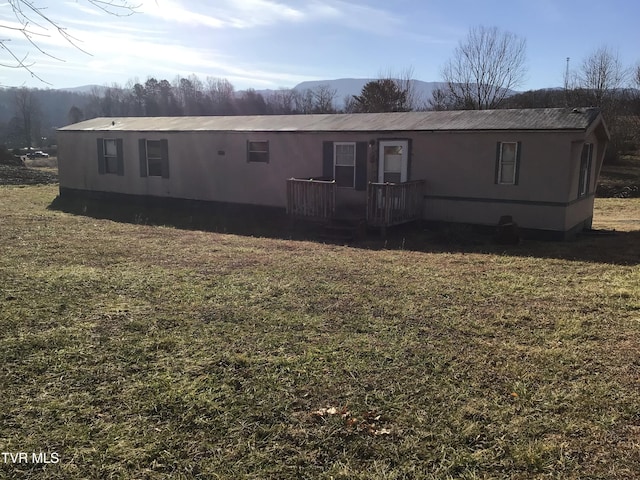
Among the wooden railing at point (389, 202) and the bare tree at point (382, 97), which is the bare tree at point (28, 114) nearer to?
the bare tree at point (382, 97)

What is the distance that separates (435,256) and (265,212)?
265 inches

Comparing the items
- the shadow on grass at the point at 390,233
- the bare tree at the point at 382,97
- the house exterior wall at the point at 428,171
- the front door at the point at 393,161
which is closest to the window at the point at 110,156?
the house exterior wall at the point at 428,171

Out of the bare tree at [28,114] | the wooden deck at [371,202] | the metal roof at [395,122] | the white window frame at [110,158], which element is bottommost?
the wooden deck at [371,202]

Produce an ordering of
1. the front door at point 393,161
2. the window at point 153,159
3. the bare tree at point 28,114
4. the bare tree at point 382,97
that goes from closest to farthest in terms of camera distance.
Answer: the front door at point 393,161 < the window at point 153,159 < the bare tree at point 382,97 < the bare tree at point 28,114

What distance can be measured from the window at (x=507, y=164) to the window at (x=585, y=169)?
5.94ft

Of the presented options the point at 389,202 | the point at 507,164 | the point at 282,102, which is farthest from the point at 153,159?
the point at 282,102

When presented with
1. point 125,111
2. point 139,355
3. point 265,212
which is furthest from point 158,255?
point 125,111

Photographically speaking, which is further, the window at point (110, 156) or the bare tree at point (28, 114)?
the bare tree at point (28, 114)

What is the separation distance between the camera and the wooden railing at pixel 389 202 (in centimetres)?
1188

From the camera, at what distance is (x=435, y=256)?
9828mm

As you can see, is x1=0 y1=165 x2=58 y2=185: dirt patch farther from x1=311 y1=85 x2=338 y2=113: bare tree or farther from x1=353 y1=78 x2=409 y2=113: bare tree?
x1=311 y1=85 x2=338 y2=113: bare tree

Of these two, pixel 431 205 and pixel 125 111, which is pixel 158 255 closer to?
pixel 431 205

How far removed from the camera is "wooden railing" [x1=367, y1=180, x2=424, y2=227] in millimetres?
11875

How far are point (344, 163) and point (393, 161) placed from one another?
1.34 meters
